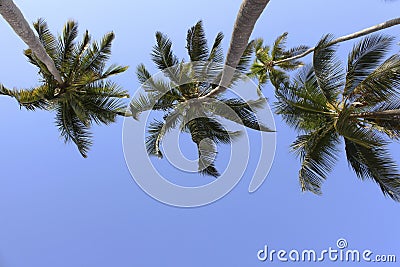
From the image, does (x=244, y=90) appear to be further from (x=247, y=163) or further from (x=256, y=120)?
(x=247, y=163)

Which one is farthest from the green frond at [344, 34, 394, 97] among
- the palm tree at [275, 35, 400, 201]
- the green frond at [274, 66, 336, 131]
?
the green frond at [274, 66, 336, 131]

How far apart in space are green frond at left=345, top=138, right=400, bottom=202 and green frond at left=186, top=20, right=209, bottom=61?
5.25 metres

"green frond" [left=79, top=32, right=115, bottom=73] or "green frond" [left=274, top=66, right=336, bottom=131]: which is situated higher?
"green frond" [left=79, top=32, right=115, bottom=73]

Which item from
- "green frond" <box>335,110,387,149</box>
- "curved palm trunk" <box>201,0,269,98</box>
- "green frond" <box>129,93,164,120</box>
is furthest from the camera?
"green frond" <box>129,93,164,120</box>

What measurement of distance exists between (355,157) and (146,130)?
20.6 feet

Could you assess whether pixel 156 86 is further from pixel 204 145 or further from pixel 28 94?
pixel 28 94

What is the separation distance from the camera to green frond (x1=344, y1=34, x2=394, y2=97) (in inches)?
396

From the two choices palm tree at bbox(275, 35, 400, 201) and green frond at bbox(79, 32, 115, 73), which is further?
green frond at bbox(79, 32, 115, 73)

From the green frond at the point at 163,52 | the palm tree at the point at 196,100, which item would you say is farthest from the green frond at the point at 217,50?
the green frond at the point at 163,52

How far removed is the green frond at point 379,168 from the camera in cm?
999

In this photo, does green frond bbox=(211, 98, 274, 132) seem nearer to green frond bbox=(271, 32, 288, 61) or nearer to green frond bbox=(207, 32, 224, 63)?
green frond bbox=(207, 32, 224, 63)

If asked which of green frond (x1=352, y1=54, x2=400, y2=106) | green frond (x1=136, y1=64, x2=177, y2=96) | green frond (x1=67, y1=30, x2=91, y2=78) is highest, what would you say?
green frond (x1=67, y1=30, x2=91, y2=78)

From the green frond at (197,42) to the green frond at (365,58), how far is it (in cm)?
455

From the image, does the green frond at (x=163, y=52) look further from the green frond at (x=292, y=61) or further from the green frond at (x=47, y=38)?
the green frond at (x=292, y=61)
